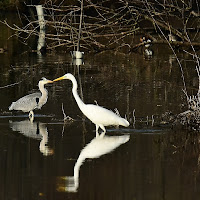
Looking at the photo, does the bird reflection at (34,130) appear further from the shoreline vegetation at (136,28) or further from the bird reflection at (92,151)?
the shoreline vegetation at (136,28)

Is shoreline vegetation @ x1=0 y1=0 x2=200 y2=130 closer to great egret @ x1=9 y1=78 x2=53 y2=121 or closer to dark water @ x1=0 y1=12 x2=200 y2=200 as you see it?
dark water @ x1=0 y1=12 x2=200 y2=200

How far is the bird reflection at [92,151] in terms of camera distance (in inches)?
306

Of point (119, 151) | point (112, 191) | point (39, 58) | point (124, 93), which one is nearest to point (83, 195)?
point (112, 191)

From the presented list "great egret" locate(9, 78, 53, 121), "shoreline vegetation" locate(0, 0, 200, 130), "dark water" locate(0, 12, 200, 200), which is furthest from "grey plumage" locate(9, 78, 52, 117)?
"shoreline vegetation" locate(0, 0, 200, 130)

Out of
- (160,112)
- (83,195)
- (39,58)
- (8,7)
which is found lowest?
(83,195)

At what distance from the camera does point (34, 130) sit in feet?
36.3

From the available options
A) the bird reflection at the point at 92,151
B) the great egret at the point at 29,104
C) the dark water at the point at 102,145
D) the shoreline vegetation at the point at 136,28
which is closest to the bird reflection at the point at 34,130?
the dark water at the point at 102,145

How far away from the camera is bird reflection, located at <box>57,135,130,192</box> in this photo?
776 cm

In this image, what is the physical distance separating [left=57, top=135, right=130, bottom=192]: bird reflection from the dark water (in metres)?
0.01

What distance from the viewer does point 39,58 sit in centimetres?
2028

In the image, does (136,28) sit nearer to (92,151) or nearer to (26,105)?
(26,105)

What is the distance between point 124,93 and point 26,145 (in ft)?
15.7

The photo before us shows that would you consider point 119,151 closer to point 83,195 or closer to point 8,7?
point 83,195

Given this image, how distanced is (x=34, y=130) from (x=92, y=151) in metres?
1.90
